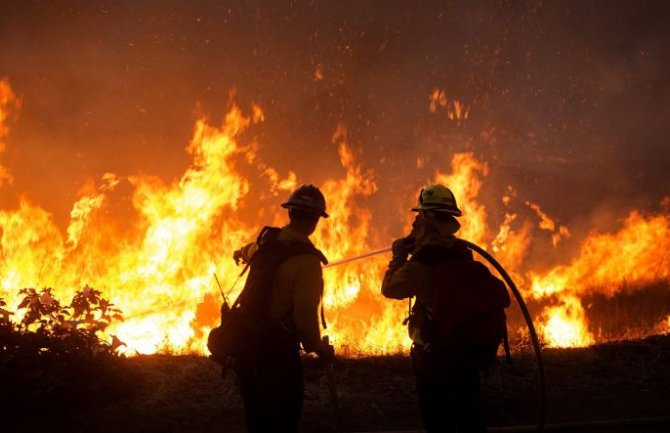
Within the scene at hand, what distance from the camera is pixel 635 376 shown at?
769cm

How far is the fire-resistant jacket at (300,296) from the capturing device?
3268mm

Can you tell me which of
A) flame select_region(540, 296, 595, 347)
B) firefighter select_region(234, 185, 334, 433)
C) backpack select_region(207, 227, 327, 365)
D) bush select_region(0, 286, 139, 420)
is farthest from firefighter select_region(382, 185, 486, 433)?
flame select_region(540, 296, 595, 347)

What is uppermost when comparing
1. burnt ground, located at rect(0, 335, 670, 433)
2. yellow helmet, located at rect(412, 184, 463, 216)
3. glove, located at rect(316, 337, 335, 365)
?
yellow helmet, located at rect(412, 184, 463, 216)

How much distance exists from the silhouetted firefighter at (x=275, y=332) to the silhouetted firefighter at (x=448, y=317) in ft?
2.58

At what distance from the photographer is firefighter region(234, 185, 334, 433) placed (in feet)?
10.8

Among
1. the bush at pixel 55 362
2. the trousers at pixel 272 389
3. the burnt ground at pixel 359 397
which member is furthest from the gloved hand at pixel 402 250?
the bush at pixel 55 362

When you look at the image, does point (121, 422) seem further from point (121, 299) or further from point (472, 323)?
point (121, 299)

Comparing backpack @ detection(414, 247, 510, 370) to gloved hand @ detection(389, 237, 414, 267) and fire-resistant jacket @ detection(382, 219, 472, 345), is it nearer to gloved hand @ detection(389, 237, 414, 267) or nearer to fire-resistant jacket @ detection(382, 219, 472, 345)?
fire-resistant jacket @ detection(382, 219, 472, 345)

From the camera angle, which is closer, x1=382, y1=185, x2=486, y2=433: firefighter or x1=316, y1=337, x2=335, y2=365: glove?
x1=316, y1=337, x2=335, y2=365: glove

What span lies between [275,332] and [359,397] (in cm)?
429

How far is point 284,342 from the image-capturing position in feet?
11.0

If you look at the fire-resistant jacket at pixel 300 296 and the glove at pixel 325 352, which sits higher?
the fire-resistant jacket at pixel 300 296

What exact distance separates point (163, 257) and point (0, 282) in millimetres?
3906

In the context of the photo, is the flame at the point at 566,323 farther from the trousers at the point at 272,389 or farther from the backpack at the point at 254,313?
the backpack at the point at 254,313
